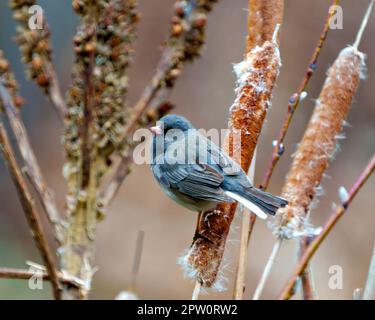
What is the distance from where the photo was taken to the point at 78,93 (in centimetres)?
125

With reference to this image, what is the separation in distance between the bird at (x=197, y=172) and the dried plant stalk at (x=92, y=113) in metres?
0.32

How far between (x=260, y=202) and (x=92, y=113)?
443 mm

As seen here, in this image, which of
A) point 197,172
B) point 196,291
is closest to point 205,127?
point 197,172

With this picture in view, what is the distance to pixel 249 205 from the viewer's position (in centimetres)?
125

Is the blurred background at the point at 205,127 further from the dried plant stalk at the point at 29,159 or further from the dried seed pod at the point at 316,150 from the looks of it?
the dried plant stalk at the point at 29,159

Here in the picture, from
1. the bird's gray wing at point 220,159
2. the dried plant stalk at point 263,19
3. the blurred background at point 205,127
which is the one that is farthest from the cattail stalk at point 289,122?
the blurred background at point 205,127

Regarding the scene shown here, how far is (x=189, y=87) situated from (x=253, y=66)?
2904mm

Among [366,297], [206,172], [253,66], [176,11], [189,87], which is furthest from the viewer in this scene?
[189,87]

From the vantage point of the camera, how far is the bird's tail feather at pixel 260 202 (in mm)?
1194

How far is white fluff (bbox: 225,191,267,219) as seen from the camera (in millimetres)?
1151

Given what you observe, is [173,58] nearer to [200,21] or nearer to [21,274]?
[200,21]

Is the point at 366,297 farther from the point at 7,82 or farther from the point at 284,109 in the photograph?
the point at 284,109

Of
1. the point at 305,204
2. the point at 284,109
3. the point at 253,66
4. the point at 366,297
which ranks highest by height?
the point at 284,109

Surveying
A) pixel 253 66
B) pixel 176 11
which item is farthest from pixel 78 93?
pixel 253 66
